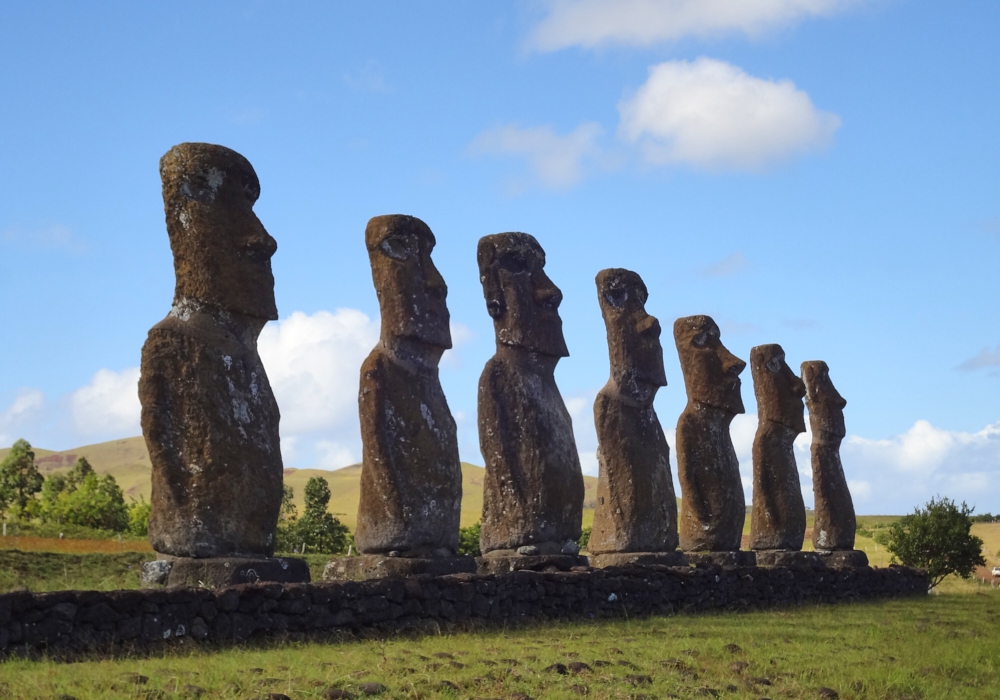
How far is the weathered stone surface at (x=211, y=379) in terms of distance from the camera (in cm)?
1022

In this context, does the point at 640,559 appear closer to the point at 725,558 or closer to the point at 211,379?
the point at 725,558

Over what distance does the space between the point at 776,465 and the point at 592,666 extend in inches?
487

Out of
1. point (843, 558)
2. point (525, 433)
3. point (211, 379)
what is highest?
point (211, 379)

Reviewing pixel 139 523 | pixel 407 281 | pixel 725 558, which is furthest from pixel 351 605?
pixel 139 523

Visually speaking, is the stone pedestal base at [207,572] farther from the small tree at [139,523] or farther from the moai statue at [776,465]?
the small tree at [139,523]

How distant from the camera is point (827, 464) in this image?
75.0ft

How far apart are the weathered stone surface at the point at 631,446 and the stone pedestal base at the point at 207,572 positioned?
6645 mm

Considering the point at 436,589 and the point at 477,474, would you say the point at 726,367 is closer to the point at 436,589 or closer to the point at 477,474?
the point at 436,589

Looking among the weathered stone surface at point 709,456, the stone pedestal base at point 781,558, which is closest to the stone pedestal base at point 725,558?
the weathered stone surface at point 709,456

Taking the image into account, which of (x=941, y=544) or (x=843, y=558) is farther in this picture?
(x=941, y=544)

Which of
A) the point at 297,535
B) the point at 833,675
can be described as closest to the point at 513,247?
the point at 833,675

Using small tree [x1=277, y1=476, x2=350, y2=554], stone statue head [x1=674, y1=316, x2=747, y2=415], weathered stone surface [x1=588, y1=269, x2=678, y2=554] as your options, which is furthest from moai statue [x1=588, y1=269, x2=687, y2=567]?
small tree [x1=277, y1=476, x2=350, y2=554]

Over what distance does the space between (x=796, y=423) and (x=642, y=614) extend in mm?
8498

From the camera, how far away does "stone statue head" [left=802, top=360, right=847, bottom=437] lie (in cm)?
2327
